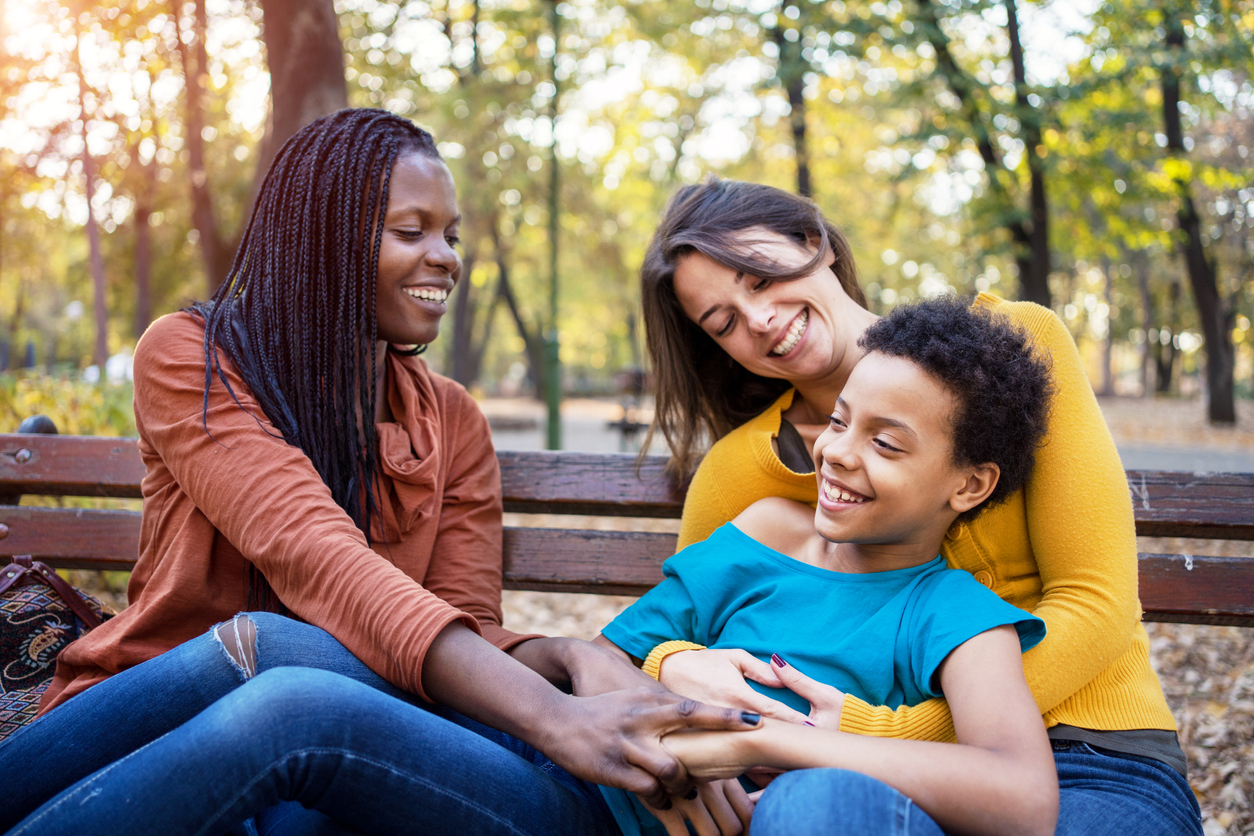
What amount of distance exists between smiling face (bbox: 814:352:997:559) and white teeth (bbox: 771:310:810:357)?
1.36ft

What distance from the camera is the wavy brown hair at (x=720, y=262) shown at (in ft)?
8.19

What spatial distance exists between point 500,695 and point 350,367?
988 mm

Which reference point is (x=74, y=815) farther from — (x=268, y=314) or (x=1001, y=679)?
(x=1001, y=679)

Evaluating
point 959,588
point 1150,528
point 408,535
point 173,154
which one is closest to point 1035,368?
point 959,588

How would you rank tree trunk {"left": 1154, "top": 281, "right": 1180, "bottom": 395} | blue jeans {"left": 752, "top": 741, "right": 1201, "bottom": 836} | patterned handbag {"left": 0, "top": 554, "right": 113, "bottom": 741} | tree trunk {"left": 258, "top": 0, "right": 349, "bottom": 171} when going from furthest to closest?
tree trunk {"left": 1154, "top": 281, "right": 1180, "bottom": 395}, tree trunk {"left": 258, "top": 0, "right": 349, "bottom": 171}, patterned handbag {"left": 0, "top": 554, "right": 113, "bottom": 741}, blue jeans {"left": 752, "top": 741, "right": 1201, "bottom": 836}

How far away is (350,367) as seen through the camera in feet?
7.85

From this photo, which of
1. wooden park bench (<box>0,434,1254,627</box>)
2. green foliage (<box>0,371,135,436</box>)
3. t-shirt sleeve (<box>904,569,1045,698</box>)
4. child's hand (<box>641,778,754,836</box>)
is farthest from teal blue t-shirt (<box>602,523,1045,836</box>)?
green foliage (<box>0,371,135,436</box>)

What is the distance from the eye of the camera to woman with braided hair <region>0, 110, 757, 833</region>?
162cm

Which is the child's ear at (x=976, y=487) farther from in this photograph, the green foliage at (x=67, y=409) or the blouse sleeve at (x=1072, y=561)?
the green foliage at (x=67, y=409)

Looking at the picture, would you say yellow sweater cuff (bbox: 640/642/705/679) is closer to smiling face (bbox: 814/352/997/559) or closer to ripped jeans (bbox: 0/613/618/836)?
ripped jeans (bbox: 0/613/618/836)

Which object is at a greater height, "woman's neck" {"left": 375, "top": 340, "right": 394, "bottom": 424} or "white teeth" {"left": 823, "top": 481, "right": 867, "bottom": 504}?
"woman's neck" {"left": 375, "top": 340, "right": 394, "bottom": 424}

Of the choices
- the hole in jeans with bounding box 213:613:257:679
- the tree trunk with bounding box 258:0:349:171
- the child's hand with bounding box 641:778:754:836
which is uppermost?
the tree trunk with bounding box 258:0:349:171

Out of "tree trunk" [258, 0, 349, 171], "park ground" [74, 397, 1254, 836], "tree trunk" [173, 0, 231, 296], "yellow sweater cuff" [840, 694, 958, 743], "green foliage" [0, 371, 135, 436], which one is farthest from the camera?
"tree trunk" [173, 0, 231, 296]

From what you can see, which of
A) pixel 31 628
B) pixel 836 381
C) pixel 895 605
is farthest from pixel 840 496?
pixel 31 628
